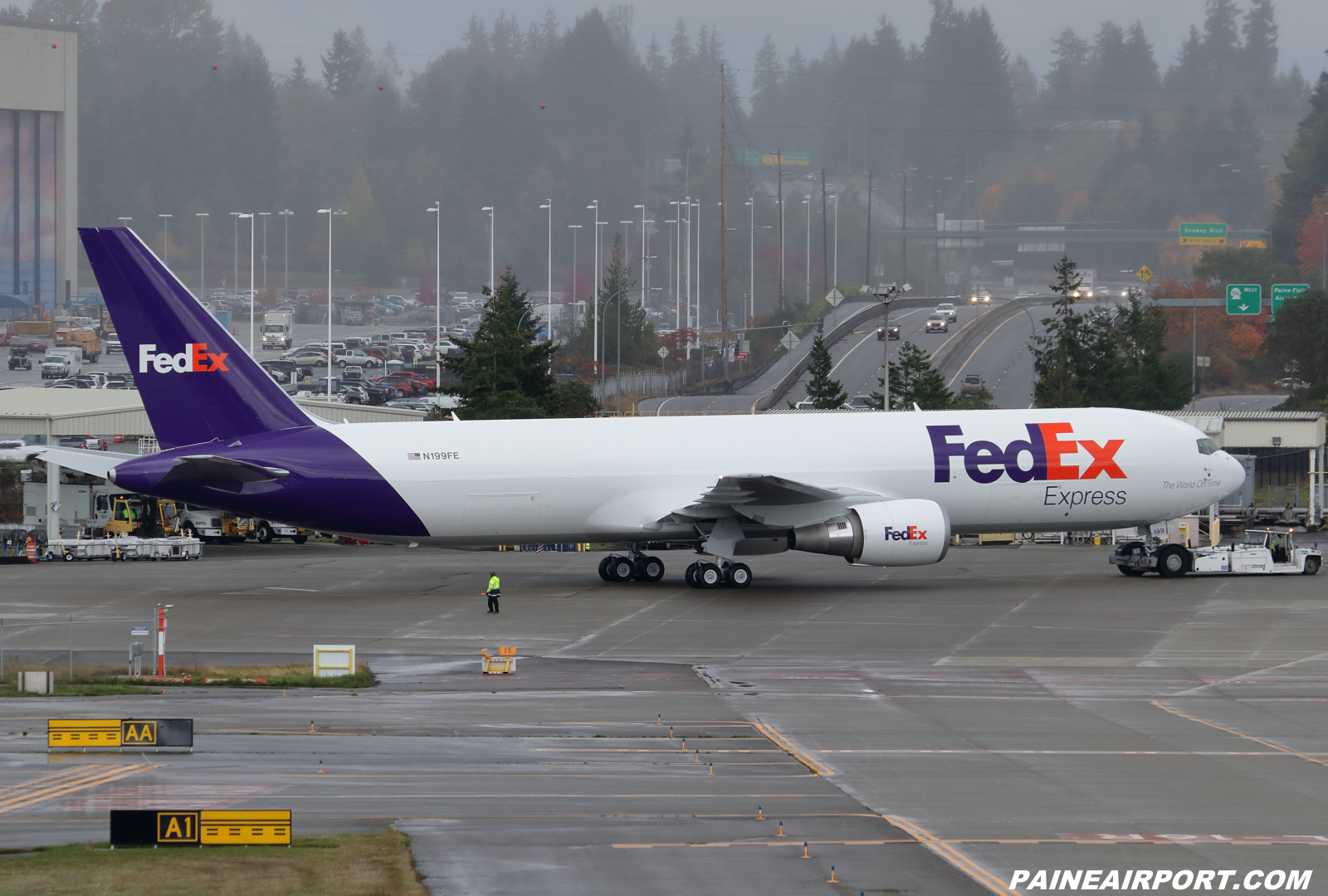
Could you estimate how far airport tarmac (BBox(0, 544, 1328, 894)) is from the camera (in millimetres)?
17328

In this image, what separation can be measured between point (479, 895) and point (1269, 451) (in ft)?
207

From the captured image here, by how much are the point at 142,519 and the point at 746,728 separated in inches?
1768

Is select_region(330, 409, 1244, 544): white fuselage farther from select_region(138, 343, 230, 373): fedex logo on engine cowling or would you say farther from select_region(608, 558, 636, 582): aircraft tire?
select_region(138, 343, 230, 373): fedex logo on engine cowling

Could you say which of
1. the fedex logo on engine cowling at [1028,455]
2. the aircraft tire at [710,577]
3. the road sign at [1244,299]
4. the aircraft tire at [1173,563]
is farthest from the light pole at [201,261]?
the aircraft tire at [1173,563]

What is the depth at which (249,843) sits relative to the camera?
1689cm

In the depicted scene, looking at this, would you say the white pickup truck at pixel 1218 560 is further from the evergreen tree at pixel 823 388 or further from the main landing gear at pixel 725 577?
the evergreen tree at pixel 823 388

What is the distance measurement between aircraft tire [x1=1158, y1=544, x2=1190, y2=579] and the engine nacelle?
8401 mm

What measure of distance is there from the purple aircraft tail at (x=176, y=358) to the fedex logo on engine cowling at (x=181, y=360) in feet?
0.08

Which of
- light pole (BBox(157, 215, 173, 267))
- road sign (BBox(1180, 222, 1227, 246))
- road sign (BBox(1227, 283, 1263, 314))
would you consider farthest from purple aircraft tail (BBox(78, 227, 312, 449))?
road sign (BBox(1180, 222, 1227, 246))

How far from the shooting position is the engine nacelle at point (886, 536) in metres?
40.7

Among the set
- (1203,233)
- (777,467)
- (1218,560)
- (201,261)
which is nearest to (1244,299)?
(1203,233)

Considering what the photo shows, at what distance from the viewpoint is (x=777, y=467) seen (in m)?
43.2

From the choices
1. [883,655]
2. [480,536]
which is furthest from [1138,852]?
[480,536]

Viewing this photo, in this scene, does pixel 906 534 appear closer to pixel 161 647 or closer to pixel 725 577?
pixel 725 577
